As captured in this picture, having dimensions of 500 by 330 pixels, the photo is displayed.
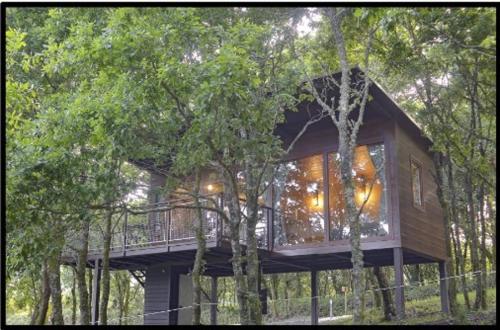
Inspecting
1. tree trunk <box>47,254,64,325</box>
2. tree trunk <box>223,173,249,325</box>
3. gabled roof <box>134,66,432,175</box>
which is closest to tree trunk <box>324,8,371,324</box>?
gabled roof <box>134,66,432,175</box>

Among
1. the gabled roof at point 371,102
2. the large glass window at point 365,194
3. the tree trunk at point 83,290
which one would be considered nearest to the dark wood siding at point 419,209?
the gabled roof at point 371,102

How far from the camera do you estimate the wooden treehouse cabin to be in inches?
374

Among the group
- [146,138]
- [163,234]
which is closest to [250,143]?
[146,138]

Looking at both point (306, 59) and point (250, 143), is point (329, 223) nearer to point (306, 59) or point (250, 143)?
point (306, 59)

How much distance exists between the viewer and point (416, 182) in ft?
35.2

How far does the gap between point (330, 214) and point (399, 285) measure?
1.81m

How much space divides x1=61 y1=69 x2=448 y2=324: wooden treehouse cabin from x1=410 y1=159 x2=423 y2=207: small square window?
2 cm

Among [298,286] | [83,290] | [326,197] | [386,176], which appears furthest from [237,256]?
[298,286]

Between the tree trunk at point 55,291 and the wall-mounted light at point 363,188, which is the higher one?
the wall-mounted light at point 363,188

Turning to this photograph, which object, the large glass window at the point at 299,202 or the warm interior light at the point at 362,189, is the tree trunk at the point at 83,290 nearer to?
the large glass window at the point at 299,202

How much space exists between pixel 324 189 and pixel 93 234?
17.2 feet

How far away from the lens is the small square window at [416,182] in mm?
10430

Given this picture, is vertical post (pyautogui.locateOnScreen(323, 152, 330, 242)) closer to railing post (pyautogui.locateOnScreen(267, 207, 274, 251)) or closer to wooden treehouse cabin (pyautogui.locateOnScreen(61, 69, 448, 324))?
wooden treehouse cabin (pyautogui.locateOnScreen(61, 69, 448, 324))

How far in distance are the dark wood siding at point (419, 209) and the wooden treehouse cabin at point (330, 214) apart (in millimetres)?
20
